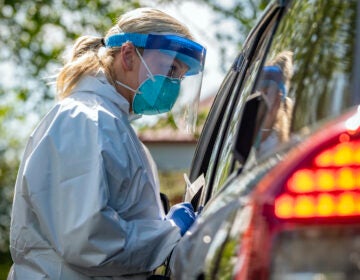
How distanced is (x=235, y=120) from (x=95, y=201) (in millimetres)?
605

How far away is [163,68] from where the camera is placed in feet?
15.8

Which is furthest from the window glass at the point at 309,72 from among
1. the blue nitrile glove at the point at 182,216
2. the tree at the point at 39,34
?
the tree at the point at 39,34

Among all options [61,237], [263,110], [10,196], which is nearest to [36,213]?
[61,237]

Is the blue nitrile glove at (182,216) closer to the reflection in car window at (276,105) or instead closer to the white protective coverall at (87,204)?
the white protective coverall at (87,204)

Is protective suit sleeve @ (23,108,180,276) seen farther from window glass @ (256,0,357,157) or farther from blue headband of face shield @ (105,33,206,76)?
window glass @ (256,0,357,157)

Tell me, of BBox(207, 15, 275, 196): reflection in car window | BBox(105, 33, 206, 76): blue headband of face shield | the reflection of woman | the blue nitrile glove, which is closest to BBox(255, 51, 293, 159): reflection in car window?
the reflection of woman

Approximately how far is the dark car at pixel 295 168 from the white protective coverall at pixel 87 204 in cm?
85

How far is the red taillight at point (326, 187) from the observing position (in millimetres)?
2461

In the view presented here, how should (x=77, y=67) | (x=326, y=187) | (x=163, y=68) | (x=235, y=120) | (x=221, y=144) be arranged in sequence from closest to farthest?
(x=326, y=187), (x=235, y=120), (x=221, y=144), (x=77, y=67), (x=163, y=68)

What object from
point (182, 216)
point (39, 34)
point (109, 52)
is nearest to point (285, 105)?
point (182, 216)

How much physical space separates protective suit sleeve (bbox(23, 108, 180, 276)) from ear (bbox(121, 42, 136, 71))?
0.44 m

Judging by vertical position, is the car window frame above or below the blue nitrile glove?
above

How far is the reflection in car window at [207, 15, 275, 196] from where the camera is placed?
347 cm

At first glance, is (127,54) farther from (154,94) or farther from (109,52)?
(154,94)
